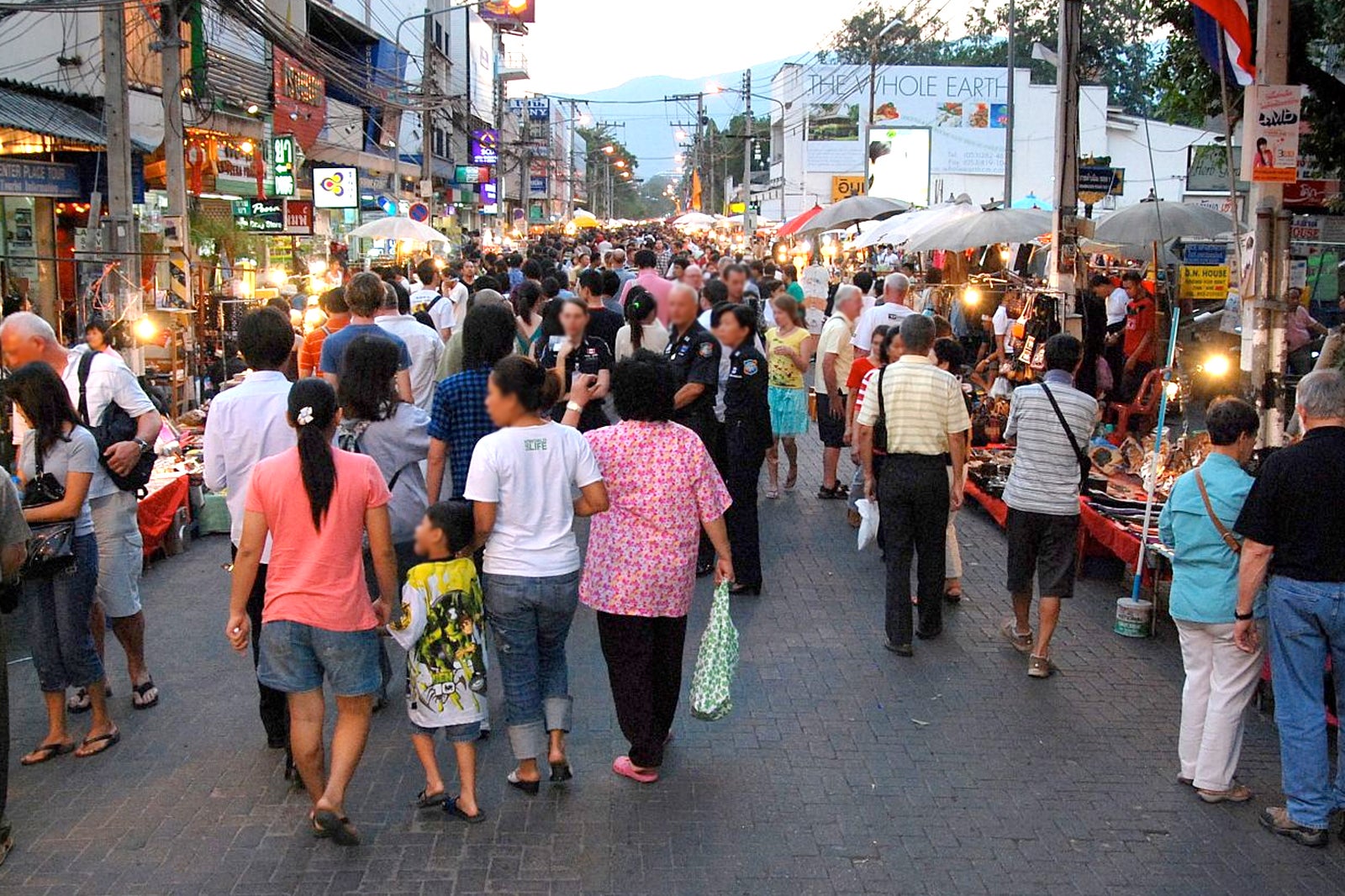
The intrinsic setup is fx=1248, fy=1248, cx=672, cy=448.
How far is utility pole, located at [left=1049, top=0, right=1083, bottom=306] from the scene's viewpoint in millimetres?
11555

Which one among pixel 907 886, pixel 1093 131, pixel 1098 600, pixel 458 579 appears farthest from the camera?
pixel 1093 131

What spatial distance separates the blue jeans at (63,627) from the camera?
548cm

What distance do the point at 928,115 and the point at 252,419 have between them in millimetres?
55587

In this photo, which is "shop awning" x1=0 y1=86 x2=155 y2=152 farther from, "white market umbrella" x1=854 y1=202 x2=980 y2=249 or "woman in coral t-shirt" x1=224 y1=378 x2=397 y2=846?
"woman in coral t-shirt" x1=224 y1=378 x2=397 y2=846

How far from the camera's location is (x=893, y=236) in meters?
18.8

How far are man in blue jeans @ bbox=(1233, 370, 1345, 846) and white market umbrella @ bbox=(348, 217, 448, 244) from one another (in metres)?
17.7

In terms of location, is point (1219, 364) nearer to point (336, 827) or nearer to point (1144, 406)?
point (1144, 406)

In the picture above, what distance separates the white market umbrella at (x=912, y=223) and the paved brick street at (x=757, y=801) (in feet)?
34.3

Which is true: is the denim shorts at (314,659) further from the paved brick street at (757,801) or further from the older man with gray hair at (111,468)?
the older man with gray hair at (111,468)

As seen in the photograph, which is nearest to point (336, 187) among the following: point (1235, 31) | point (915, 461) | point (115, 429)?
point (1235, 31)

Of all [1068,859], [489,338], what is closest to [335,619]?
[489,338]

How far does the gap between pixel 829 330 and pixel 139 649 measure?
6.61m

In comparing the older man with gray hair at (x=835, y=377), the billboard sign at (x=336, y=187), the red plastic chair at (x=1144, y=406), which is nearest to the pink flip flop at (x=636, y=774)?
the older man with gray hair at (x=835, y=377)

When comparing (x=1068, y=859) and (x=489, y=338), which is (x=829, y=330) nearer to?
(x=489, y=338)
